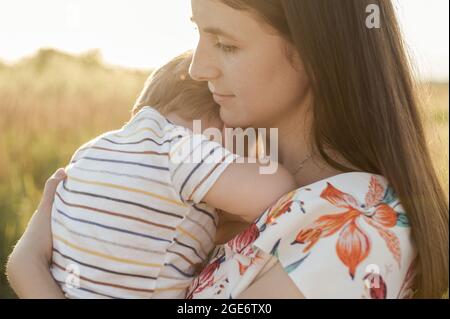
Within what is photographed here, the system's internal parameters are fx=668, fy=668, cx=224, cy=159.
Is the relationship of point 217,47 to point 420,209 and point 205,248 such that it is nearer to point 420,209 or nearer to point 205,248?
point 205,248

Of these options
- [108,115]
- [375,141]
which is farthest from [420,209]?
[108,115]

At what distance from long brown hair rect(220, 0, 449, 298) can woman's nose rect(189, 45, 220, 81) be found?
17 cm

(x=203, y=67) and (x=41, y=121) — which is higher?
(x=203, y=67)

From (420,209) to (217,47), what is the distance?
0.73 metres

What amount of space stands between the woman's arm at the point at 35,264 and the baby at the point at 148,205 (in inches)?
1.7

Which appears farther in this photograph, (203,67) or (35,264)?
(203,67)

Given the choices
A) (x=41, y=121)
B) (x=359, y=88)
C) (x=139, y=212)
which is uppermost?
(x=359, y=88)

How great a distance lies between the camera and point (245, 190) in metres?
1.67

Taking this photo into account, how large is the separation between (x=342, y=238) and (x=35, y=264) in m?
0.83

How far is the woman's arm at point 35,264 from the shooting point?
1.79m

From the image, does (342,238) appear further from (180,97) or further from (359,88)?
(180,97)

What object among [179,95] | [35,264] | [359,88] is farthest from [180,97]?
[35,264]

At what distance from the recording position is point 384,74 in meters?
1.93

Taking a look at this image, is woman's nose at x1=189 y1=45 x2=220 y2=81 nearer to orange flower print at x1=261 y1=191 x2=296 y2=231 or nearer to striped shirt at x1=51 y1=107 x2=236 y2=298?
striped shirt at x1=51 y1=107 x2=236 y2=298
